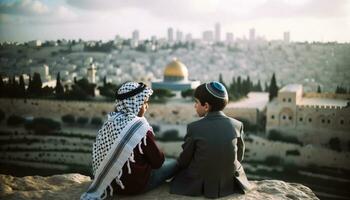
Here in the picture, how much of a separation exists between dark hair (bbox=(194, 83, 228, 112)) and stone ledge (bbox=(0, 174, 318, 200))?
490mm

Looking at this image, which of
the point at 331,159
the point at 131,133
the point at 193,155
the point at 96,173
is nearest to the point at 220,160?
the point at 193,155

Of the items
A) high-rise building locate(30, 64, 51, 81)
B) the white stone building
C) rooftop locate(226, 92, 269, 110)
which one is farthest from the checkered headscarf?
high-rise building locate(30, 64, 51, 81)

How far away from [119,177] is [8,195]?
704 millimetres

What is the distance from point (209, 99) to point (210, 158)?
31 centimetres

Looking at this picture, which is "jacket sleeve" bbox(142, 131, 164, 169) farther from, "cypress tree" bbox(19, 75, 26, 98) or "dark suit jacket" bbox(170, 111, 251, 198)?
"cypress tree" bbox(19, 75, 26, 98)

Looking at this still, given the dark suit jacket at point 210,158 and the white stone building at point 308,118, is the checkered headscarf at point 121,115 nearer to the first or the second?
the dark suit jacket at point 210,158

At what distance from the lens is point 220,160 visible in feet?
7.66

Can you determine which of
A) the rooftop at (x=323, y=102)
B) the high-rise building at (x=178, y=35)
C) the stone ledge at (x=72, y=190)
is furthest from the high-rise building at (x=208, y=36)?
the stone ledge at (x=72, y=190)

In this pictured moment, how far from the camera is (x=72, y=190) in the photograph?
2.63 meters

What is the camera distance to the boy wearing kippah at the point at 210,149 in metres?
2.32

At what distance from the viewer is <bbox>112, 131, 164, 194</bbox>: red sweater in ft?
7.61

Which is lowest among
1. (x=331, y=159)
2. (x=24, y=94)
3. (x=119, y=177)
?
(x=331, y=159)

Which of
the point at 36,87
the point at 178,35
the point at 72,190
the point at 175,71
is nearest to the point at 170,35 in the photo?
the point at 178,35

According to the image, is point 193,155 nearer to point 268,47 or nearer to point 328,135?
point 328,135
